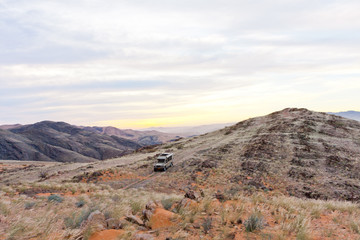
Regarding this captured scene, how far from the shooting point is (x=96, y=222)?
5.87 meters

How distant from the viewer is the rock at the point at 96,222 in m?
5.54

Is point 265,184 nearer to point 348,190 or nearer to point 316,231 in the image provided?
point 348,190

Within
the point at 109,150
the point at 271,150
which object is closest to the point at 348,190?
the point at 271,150

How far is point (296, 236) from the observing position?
577cm

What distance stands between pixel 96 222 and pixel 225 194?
270 inches

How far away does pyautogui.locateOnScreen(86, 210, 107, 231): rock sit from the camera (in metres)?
5.54

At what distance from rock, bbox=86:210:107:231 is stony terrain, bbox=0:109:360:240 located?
3 cm

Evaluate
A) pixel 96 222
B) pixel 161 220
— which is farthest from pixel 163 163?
pixel 96 222

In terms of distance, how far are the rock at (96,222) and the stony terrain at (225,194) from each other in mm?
29

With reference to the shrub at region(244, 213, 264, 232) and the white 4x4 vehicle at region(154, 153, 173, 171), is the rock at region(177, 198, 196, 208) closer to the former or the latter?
the shrub at region(244, 213, 264, 232)

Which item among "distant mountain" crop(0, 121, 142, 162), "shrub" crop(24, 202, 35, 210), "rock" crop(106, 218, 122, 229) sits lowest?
"distant mountain" crop(0, 121, 142, 162)

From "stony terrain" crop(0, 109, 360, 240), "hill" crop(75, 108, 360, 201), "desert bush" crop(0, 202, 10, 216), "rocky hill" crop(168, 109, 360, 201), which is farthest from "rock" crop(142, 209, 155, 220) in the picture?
"rocky hill" crop(168, 109, 360, 201)

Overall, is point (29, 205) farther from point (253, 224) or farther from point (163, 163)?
point (163, 163)

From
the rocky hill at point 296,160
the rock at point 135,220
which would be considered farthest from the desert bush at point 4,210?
the rocky hill at point 296,160
